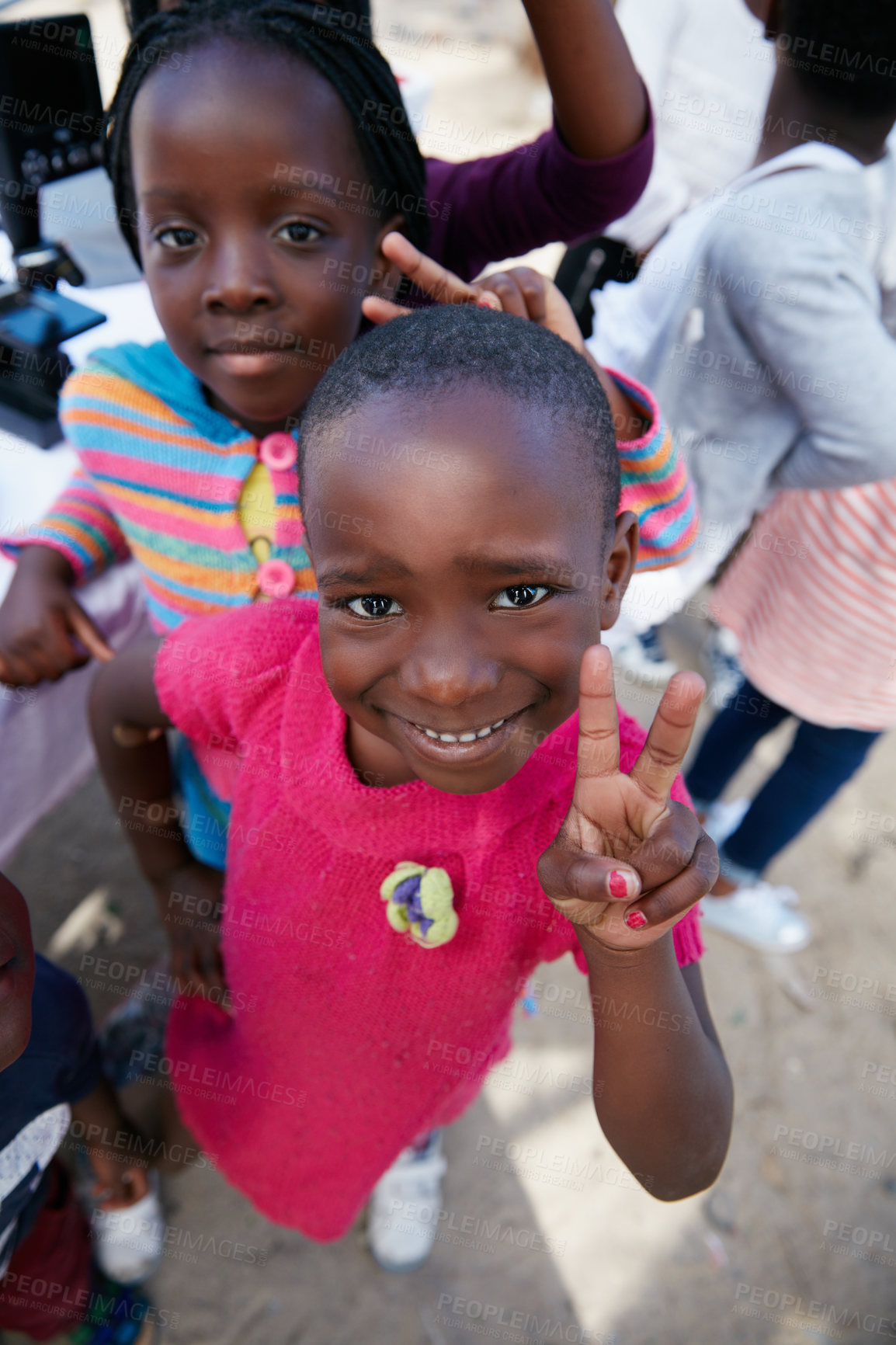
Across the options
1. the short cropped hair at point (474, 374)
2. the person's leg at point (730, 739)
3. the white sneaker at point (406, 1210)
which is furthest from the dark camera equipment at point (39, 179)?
the person's leg at point (730, 739)

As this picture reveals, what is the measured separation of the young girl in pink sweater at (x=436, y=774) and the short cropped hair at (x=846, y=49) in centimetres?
96

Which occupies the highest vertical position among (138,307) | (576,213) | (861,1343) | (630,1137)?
(576,213)

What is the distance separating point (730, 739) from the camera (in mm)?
2369

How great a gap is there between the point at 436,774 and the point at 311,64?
89 centimetres

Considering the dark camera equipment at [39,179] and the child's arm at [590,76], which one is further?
the dark camera equipment at [39,179]

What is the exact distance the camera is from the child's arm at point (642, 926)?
77 cm

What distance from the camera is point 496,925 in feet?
3.37

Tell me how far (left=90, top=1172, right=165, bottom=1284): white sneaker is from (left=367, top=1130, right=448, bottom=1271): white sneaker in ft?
1.44

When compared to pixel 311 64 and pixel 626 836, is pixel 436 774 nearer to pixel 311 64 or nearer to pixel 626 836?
pixel 626 836

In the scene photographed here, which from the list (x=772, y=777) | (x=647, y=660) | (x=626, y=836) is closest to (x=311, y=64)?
(x=626, y=836)

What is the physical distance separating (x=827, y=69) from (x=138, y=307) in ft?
4.69

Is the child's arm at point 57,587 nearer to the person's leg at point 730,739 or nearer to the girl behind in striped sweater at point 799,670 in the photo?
the girl behind in striped sweater at point 799,670

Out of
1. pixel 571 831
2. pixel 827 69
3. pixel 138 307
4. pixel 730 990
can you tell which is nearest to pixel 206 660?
pixel 571 831

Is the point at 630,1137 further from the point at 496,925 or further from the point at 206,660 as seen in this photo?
the point at 206,660
